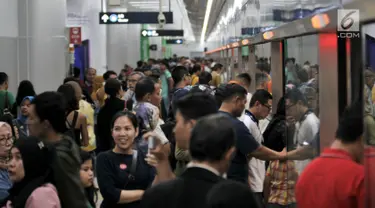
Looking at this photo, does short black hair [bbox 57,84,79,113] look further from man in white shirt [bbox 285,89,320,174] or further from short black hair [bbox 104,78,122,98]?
man in white shirt [bbox 285,89,320,174]

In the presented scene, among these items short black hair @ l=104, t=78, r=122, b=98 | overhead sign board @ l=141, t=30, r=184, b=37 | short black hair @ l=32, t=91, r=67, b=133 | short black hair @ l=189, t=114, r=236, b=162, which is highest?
overhead sign board @ l=141, t=30, r=184, b=37

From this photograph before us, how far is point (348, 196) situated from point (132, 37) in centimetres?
3199

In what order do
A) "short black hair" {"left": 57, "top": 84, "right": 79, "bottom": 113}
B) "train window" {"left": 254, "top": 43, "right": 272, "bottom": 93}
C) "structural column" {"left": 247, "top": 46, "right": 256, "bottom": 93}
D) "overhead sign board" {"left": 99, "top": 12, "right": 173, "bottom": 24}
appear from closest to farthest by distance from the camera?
"short black hair" {"left": 57, "top": 84, "right": 79, "bottom": 113} < "train window" {"left": 254, "top": 43, "right": 272, "bottom": 93} < "structural column" {"left": 247, "top": 46, "right": 256, "bottom": 93} < "overhead sign board" {"left": 99, "top": 12, "right": 173, "bottom": 24}

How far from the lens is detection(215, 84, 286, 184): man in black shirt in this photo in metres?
5.37

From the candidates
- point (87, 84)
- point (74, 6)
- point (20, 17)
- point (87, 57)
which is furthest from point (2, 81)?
point (87, 57)

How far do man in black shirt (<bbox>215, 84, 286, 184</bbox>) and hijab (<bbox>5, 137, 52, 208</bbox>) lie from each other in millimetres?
1883

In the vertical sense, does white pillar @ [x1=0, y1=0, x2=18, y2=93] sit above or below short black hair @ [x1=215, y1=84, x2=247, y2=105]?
above

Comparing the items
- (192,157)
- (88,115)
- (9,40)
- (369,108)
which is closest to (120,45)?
(9,40)

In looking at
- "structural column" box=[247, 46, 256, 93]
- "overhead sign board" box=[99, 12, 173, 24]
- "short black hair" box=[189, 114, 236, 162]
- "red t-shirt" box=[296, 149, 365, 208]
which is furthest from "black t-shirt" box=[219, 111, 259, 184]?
"overhead sign board" box=[99, 12, 173, 24]

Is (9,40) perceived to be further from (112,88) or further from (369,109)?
(369,109)

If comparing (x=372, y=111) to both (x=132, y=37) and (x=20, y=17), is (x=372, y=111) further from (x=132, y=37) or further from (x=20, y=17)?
(x=132, y=37)

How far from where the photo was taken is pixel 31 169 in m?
3.67

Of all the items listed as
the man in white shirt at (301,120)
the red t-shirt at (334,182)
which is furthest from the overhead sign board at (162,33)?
the red t-shirt at (334,182)

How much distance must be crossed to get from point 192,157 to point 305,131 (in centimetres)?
246
